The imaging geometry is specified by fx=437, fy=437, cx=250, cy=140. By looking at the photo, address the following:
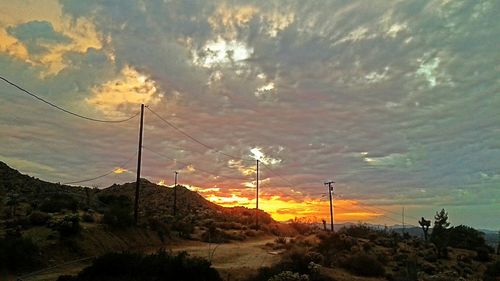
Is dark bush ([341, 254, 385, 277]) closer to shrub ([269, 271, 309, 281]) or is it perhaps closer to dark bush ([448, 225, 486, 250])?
shrub ([269, 271, 309, 281])

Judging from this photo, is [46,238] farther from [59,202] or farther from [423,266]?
[423,266]

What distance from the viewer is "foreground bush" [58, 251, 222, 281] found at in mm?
21953

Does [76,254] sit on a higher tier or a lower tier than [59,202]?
lower

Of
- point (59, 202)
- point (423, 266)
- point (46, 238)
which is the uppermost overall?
point (59, 202)

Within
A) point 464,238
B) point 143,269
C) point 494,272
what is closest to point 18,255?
point 143,269

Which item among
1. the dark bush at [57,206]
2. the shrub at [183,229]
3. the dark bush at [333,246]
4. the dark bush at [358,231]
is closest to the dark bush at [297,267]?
the dark bush at [333,246]

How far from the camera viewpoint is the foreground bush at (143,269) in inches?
864

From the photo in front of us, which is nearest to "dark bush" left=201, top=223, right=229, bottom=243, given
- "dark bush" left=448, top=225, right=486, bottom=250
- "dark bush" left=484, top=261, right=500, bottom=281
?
"dark bush" left=484, top=261, right=500, bottom=281

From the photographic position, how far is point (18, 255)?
82.6 feet

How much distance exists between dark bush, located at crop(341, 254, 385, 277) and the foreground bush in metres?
13.8

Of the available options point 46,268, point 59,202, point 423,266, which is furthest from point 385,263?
point 59,202

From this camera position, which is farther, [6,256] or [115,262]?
[6,256]

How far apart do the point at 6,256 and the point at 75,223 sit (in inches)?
319

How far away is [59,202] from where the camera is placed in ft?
142
